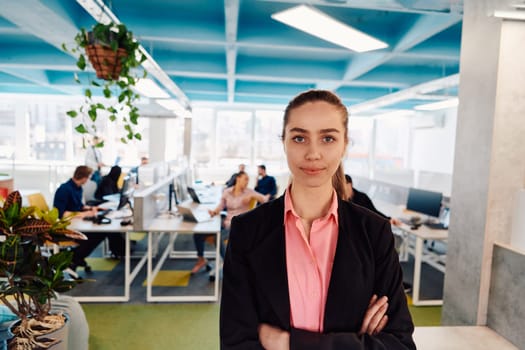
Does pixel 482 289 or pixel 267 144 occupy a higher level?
pixel 267 144

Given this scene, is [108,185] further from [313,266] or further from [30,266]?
[313,266]

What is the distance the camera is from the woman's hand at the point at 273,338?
1056mm

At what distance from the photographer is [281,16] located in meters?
2.73

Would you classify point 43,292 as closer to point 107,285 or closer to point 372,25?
point 107,285

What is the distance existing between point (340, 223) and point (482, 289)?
132 cm

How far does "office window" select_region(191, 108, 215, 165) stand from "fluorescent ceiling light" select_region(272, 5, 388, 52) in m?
7.73

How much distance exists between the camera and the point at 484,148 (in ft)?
6.22

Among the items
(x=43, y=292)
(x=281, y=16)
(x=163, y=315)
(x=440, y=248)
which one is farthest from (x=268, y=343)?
(x=440, y=248)

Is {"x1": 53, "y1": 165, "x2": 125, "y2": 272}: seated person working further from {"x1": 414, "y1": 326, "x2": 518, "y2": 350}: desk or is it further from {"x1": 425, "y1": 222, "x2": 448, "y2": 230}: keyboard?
{"x1": 425, "y1": 222, "x2": 448, "y2": 230}: keyboard

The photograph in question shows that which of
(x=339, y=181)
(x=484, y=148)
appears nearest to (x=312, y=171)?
(x=339, y=181)

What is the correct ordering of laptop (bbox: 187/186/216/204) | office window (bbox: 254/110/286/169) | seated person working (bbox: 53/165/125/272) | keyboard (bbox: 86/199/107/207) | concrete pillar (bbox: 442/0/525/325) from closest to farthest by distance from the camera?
concrete pillar (bbox: 442/0/525/325)
seated person working (bbox: 53/165/125/272)
laptop (bbox: 187/186/216/204)
keyboard (bbox: 86/199/107/207)
office window (bbox: 254/110/286/169)

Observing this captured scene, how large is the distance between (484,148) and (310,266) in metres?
1.39

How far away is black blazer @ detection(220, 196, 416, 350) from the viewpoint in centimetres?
106

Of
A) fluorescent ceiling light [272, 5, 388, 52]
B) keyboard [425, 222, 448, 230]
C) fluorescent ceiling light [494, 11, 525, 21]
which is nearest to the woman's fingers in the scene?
fluorescent ceiling light [494, 11, 525, 21]
